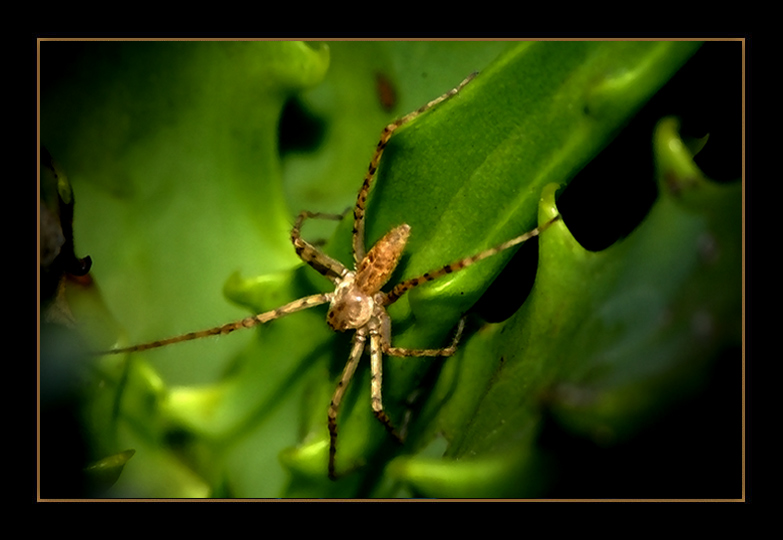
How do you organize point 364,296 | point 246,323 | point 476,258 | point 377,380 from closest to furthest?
point 476,258, point 377,380, point 246,323, point 364,296

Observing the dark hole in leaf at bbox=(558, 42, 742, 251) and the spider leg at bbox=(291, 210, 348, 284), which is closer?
the dark hole in leaf at bbox=(558, 42, 742, 251)

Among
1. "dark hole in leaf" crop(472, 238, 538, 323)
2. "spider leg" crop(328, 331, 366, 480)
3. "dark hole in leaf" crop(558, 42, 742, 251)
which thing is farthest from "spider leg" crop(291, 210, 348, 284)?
"dark hole in leaf" crop(558, 42, 742, 251)

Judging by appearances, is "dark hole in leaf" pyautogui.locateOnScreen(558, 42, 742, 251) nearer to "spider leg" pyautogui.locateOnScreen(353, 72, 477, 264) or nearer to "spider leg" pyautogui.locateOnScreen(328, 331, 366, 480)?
"spider leg" pyautogui.locateOnScreen(353, 72, 477, 264)

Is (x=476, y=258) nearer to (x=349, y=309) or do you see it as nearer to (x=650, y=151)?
(x=650, y=151)

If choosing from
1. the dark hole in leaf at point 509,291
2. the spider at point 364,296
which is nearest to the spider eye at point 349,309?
the spider at point 364,296

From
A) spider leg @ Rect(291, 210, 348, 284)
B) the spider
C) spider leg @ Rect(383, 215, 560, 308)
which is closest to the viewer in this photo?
spider leg @ Rect(383, 215, 560, 308)

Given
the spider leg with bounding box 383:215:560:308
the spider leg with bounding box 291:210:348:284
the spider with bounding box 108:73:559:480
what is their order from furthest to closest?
the spider leg with bounding box 291:210:348:284, the spider with bounding box 108:73:559:480, the spider leg with bounding box 383:215:560:308

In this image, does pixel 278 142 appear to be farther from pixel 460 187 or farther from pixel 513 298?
pixel 513 298

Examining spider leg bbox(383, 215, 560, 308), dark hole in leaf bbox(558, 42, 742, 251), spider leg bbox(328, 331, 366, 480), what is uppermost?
dark hole in leaf bbox(558, 42, 742, 251)

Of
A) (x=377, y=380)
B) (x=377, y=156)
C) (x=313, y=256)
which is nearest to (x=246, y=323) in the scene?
(x=313, y=256)
